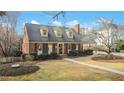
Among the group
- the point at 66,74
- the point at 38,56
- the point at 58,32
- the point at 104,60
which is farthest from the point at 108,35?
the point at 38,56

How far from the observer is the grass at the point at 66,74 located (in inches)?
180

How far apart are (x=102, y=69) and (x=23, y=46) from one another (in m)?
1.39

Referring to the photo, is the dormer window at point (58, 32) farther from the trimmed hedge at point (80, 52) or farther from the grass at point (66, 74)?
the grass at point (66, 74)

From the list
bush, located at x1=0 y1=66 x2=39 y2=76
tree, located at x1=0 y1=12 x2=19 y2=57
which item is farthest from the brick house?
bush, located at x1=0 y1=66 x2=39 y2=76

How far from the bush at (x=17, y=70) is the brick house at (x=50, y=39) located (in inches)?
11.6

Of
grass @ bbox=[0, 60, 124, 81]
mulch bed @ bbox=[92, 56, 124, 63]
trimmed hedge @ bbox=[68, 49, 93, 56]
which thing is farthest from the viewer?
trimmed hedge @ bbox=[68, 49, 93, 56]

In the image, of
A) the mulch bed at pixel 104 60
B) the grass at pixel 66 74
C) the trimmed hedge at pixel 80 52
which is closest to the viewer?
the grass at pixel 66 74

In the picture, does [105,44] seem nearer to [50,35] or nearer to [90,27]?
[90,27]

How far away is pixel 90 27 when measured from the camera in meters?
4.75

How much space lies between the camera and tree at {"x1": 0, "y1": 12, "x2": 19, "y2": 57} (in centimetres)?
468

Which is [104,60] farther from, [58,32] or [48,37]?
[48,37]

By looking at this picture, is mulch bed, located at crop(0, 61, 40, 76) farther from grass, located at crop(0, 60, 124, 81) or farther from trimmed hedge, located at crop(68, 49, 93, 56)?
trimmed hedge, located at crop(68, 49, 93, 56)

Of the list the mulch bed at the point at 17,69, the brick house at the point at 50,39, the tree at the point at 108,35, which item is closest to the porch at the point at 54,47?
the brick house at the point at 50,39

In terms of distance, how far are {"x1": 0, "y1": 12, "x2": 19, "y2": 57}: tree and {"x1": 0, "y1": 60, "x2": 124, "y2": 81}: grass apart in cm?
37
